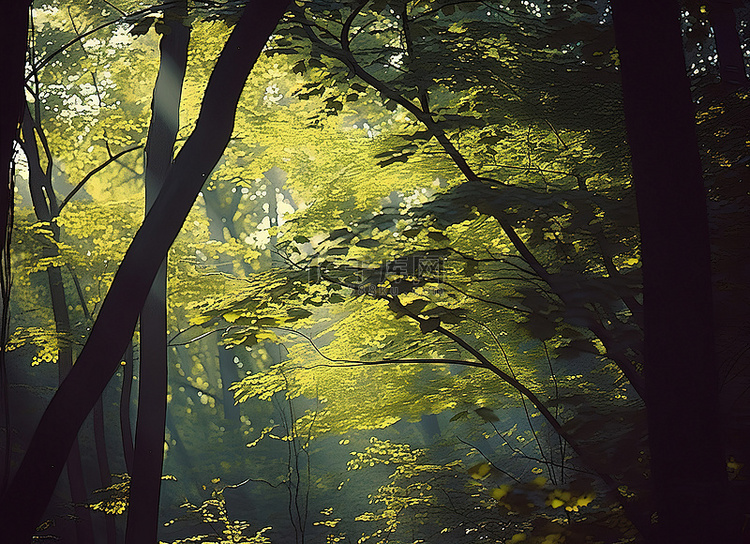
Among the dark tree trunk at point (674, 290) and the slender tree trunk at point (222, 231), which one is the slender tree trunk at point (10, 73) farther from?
the slender tree trunk at point (222, 231)

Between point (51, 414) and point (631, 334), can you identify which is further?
point (631, 334)

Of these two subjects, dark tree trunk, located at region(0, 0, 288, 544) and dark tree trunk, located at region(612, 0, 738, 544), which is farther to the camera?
dark tree trunk, located at region(0, 0, 288, 544)

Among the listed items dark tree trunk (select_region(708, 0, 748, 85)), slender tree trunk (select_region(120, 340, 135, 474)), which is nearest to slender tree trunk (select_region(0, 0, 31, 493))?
dark tree trunk (select_region(708, 0, 748, 85))

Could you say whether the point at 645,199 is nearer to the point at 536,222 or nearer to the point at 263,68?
the point at 536,222

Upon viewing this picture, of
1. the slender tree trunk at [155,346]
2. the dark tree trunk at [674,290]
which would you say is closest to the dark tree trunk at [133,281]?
the dark tree trunk at [674,290]

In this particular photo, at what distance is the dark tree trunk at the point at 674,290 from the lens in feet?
6.12

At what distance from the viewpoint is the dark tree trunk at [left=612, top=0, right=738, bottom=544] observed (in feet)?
6.12

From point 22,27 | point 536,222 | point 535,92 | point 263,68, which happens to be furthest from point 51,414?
point 263,68

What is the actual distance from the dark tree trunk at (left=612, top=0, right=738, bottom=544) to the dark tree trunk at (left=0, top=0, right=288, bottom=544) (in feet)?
4.53

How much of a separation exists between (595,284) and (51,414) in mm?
2210

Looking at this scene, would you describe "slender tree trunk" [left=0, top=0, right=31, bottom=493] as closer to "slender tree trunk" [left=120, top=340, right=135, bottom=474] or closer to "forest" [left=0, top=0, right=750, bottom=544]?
"forest" [left=0, top=0, right=750, bottom=544]

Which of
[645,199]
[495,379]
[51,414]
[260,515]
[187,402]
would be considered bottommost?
[260,515]

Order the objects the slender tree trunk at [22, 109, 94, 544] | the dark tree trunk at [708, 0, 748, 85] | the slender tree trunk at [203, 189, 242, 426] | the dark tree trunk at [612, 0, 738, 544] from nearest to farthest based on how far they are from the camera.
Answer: the dark tree trunk at [612, 0, 738, 544], the dark tree trunk at [708, 0, 748, 85], the slender tree trunk at [22, 109, 94, 544], the slender tree trunk at [203, 189, 242, 426]

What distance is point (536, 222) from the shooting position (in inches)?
108
